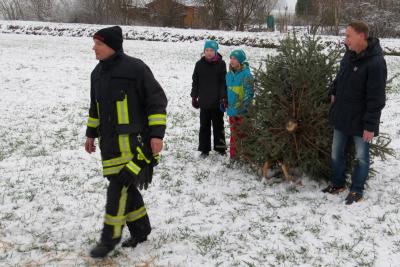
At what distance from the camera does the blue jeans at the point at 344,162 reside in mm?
4648

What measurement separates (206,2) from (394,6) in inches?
603

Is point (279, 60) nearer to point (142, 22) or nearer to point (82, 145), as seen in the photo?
point (82, 145)

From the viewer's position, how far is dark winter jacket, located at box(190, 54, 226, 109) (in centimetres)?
620

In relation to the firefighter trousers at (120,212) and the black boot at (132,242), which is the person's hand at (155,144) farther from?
the black boot at (132,242)

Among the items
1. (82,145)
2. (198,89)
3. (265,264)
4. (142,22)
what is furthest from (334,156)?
(142,22)

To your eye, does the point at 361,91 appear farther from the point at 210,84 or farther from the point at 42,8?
the point at 42,8

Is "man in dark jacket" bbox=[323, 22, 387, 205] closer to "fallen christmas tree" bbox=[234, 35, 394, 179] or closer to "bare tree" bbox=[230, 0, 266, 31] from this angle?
"fallen christmas tree" bbox=[234, 35, 394, 179]

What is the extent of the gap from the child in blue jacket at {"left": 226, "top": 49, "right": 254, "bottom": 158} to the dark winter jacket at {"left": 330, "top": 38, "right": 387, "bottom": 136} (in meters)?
1.29

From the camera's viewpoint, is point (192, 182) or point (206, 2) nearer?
point (192, 182)

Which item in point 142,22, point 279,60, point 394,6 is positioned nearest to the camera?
point 279,60

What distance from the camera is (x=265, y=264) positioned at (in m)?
3.67

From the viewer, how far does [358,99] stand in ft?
14.5

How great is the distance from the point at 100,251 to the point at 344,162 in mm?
3038

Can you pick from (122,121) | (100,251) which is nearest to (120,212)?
(100,251)
